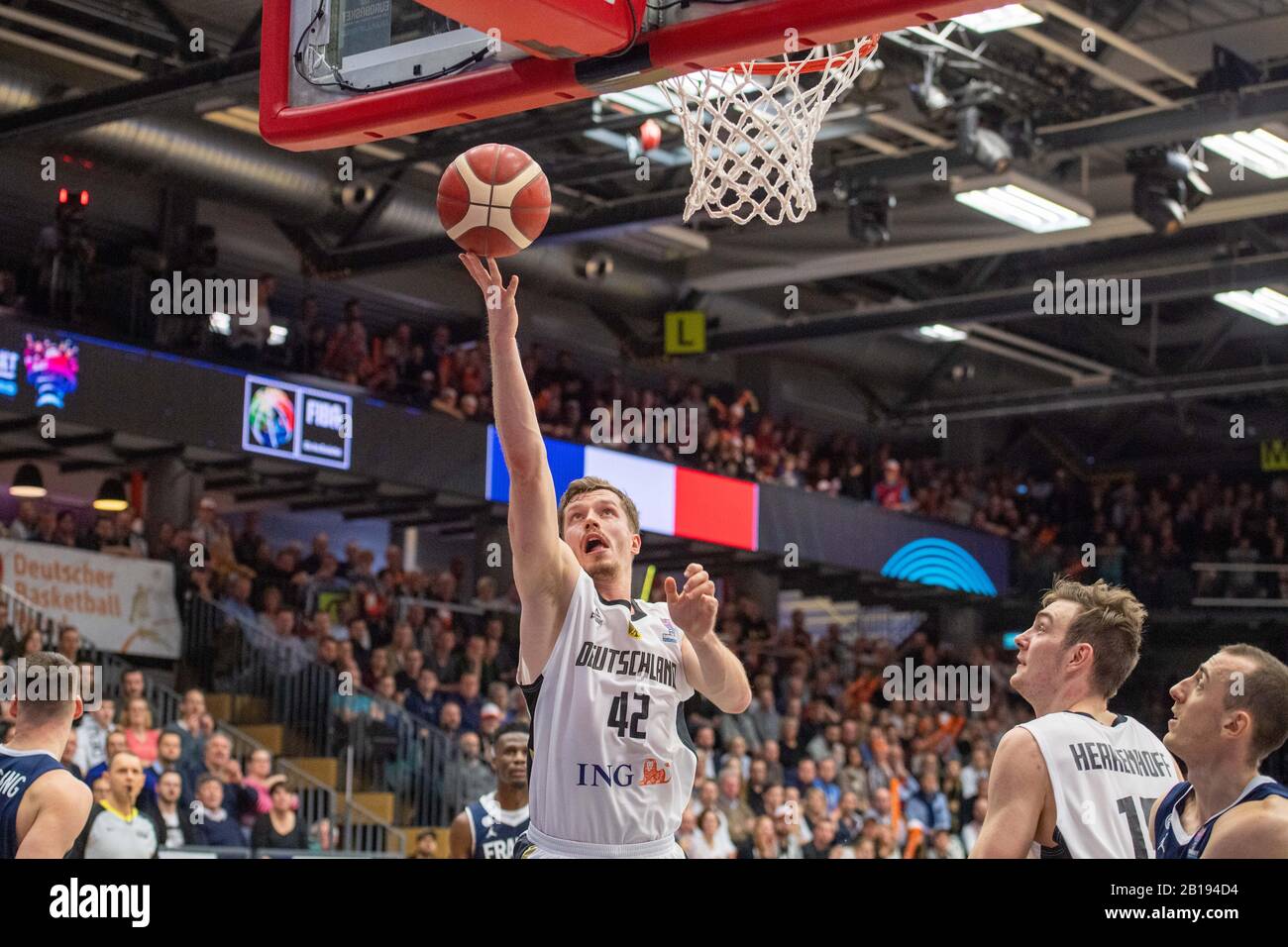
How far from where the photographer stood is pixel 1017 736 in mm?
4066

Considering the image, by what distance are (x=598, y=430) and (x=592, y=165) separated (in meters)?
3.48

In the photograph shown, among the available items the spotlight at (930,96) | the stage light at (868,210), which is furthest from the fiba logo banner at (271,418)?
the spotlight at (930,96)

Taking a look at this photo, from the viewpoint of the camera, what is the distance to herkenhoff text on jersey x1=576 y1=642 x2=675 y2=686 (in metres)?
4.58

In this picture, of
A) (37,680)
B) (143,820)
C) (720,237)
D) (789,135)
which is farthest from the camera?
→ (720,237)

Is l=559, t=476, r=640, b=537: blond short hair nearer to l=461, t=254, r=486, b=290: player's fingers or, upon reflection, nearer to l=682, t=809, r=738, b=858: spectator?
l=461, t=254, r=486, b=290: player's fingers

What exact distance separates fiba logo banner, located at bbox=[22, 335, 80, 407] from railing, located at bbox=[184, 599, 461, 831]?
2.06 meters

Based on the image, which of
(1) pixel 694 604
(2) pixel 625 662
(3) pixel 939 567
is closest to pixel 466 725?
(3) pixel 939 567

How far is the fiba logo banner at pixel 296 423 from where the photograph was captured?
578 inches

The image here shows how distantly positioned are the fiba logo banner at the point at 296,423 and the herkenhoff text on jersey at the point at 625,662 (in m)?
10.6

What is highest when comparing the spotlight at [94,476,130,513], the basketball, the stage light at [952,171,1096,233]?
the stage light at [952,171,1096,233]

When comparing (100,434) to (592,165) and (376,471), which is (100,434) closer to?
(376,471)

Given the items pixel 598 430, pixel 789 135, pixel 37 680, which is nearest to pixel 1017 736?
pixel 37 680

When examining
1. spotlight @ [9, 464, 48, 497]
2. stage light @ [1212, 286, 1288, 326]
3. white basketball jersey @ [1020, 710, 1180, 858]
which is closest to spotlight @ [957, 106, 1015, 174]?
stage light @ [1212, 286, 1288, 326]

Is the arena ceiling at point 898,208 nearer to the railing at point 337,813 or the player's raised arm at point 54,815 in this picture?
the railing at point 337,813
